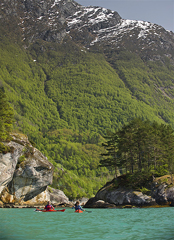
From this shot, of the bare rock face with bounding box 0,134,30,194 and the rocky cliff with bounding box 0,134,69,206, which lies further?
the rocky cliff with bounding box 0,134,69,206

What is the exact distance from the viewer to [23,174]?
6800 centimetres

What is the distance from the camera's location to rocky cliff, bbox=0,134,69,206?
2392 inches

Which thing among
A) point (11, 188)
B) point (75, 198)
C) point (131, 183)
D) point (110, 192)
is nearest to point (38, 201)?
point (11, 188)

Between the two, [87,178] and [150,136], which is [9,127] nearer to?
[150,136]

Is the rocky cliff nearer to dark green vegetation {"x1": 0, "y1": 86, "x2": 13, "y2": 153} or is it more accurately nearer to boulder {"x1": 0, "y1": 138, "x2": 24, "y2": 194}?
boulder {"x1": 0, "y1": 138, "x2": 24, "y2": 194}

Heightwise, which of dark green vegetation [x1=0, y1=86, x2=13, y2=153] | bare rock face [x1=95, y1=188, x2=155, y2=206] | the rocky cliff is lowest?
bare rock face [x1=95, y1=188, x2=155, y2=206]

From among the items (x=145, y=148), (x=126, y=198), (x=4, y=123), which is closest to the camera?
(x=4, y=123)

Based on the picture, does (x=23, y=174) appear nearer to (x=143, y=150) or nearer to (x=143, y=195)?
(x=143, y=195)

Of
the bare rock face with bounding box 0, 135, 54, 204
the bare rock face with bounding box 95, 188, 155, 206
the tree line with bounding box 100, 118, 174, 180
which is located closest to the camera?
the bare rock face with bounding box 95, 188, 155, 206

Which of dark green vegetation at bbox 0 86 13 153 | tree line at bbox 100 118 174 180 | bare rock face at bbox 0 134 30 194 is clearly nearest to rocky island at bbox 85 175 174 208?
tree line at bbox 100 118 174 180

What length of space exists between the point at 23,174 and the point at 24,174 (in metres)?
0.29

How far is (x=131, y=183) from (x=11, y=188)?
29756 millimetres

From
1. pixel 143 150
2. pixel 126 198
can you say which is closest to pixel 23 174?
pixel 126 198

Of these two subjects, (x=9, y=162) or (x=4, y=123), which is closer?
(x=4, y=123)
